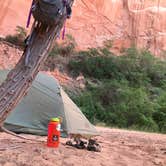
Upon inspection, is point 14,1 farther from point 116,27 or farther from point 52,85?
point 52,85

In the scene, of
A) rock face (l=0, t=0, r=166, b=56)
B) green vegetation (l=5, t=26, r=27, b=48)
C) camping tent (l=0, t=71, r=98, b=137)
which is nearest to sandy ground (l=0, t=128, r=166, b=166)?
camping tent (l=0, t=71, r=98, b=137)

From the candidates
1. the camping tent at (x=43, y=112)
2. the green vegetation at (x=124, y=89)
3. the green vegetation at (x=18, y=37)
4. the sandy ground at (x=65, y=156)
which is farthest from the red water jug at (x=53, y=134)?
the green vegetation at (x=18, y=37)

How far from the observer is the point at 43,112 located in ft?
28.2

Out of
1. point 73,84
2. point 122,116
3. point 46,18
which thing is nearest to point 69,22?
point 73,84

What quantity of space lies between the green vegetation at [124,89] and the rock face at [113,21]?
1.79m

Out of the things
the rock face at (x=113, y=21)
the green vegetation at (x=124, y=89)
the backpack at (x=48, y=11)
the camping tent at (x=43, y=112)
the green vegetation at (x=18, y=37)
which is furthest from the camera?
the rock face at (x=113, y=21)

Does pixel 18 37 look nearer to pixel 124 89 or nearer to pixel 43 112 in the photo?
pixel 124 89

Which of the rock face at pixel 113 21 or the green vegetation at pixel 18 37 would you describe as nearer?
the green vegetation at pixel 18 37

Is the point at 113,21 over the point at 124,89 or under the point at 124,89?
over

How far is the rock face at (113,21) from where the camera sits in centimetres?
2275

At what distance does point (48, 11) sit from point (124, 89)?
1532 centimetres

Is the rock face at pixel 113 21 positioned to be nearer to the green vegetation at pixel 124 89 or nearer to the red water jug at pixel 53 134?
the green vegetation at pixel 124 89

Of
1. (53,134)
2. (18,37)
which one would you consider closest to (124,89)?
(18,37)

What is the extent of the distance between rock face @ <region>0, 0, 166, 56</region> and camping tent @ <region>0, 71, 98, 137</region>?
45.1 feet
